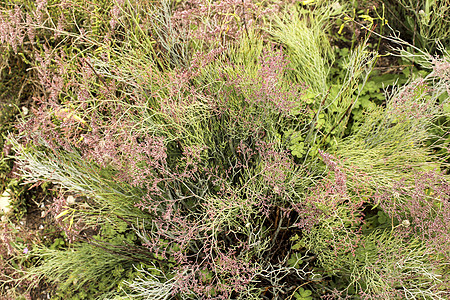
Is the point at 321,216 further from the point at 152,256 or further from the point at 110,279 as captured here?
the point at 110,279

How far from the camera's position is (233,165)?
205cm

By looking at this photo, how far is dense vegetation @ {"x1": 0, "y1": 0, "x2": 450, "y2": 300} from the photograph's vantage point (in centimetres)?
165

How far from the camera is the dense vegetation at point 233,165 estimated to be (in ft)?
5.41

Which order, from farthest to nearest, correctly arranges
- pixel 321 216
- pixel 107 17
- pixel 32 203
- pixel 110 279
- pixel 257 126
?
1. pixel 32 203
2. pixel 107 17
3. pixel 110 279
4. pixel 257 126
5. pixel 321 216

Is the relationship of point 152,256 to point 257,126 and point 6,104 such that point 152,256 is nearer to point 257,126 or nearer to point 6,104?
point 257,126

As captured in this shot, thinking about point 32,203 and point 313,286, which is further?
point 32,203

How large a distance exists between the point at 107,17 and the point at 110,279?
188 cm

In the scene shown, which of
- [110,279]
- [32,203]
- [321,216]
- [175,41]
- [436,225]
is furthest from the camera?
[32,203]

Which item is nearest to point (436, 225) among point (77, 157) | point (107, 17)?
point (77, 157)

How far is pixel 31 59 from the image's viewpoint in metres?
2.81

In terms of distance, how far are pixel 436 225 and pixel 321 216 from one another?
0.51m

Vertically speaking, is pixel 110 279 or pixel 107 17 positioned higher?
pixel 107 17

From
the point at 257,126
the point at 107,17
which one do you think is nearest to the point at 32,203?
the point at 107,17

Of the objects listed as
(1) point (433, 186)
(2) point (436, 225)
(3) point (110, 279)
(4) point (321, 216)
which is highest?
(1) point (433, 186)
